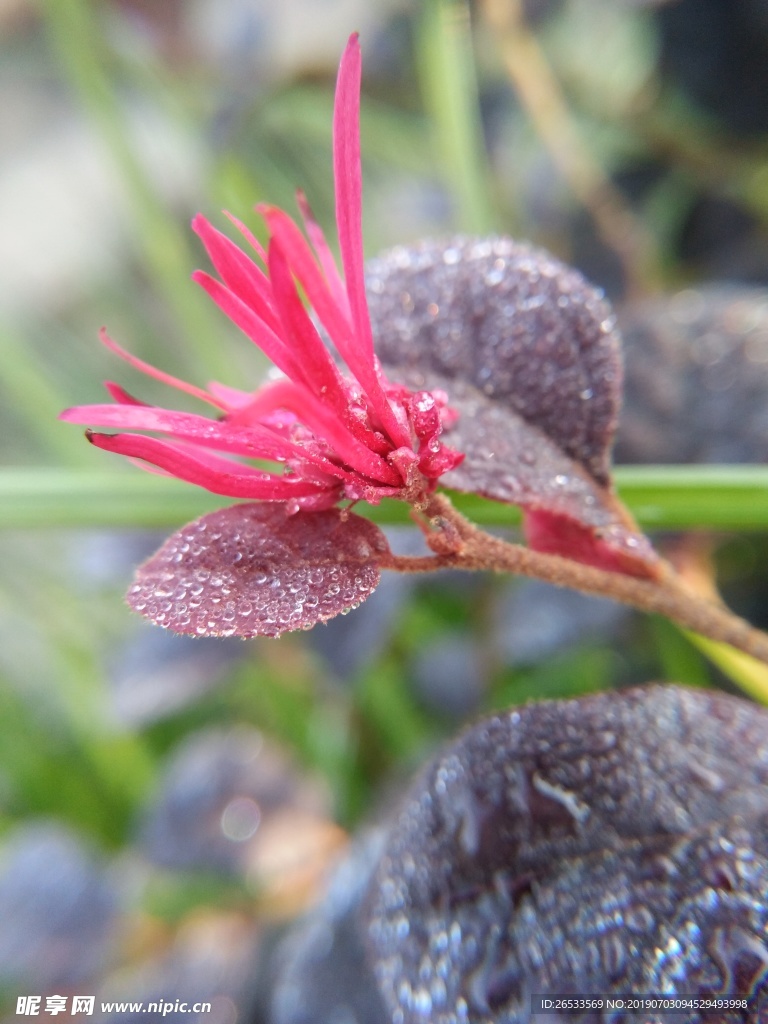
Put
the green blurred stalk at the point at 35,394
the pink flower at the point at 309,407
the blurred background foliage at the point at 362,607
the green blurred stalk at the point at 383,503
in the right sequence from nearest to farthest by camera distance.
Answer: the pink flower at the point at 309,407, the green blurred stalk at the point at 383,503, the blurred background foliage at the point at 362,607, the green blurred stalk at the point at 35,394

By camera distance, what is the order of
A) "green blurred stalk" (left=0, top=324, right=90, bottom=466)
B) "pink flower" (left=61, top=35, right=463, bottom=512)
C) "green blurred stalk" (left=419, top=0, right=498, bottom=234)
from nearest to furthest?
"pink flower" (left=61, top=35, right=463, bottom=512)
"green blurred stalk" (left=419, top=0, right=498, bottom=234)
"green blurred stalk" (left=0, top=324, right=90, bottom=466)

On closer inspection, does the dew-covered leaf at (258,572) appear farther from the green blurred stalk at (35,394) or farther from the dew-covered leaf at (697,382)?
the green blurred stalk at (35,394)

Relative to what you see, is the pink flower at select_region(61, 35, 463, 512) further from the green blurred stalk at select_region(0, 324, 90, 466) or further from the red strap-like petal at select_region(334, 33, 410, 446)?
the green blurred stalk at select_region(0, 324, 90, 466)

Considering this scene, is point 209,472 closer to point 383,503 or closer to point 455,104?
point 383,503

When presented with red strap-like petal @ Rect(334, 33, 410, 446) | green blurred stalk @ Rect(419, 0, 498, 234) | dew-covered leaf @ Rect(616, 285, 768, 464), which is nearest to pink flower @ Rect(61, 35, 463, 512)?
red strap-like petal @ Rect(334, 33, 410, 446)

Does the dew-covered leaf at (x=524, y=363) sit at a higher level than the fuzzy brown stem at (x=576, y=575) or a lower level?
higher

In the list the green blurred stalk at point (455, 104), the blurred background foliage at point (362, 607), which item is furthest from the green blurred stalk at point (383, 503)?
the green blurred stalk at point (455, 104)

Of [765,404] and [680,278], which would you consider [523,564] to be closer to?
[765,404]
